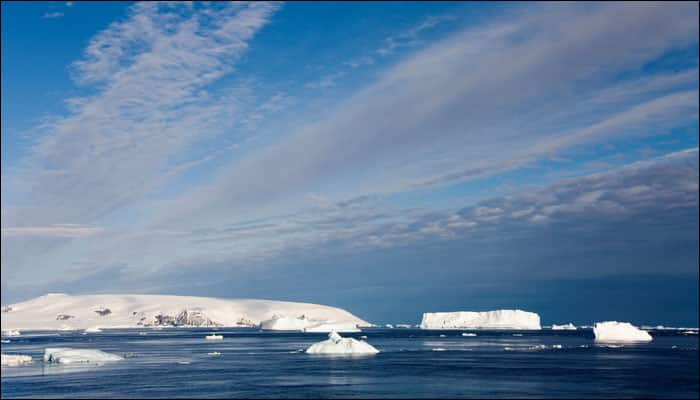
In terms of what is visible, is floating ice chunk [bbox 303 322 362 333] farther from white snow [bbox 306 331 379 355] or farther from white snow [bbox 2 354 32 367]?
white snow [bbox 2 354 32 367]

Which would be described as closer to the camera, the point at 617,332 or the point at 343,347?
A: the point at 343,347

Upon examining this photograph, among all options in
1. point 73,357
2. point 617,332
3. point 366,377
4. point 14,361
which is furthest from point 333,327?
point 366,377

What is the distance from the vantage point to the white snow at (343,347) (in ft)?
226

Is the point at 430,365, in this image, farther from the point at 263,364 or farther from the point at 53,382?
the point at 53,382

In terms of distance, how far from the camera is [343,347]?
230ft

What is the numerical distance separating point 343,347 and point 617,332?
5512cm

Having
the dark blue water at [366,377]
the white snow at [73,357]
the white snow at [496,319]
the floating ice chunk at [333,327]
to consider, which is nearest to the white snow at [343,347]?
the dark blue water at [366,377]

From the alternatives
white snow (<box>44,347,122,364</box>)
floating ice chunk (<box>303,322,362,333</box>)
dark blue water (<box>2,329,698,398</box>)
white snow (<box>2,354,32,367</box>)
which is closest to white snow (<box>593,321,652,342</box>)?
dark blue water (<box>2,329,698,398</box>)

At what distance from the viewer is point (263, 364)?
55.2 metres

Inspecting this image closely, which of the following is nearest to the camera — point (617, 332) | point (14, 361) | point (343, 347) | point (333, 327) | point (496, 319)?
point (14, 361)

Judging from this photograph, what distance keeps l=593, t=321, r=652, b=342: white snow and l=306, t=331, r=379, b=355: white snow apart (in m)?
50.0

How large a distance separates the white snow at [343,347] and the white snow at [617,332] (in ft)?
164

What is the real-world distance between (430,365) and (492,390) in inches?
679

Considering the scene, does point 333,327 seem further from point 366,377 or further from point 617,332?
point 366,377
